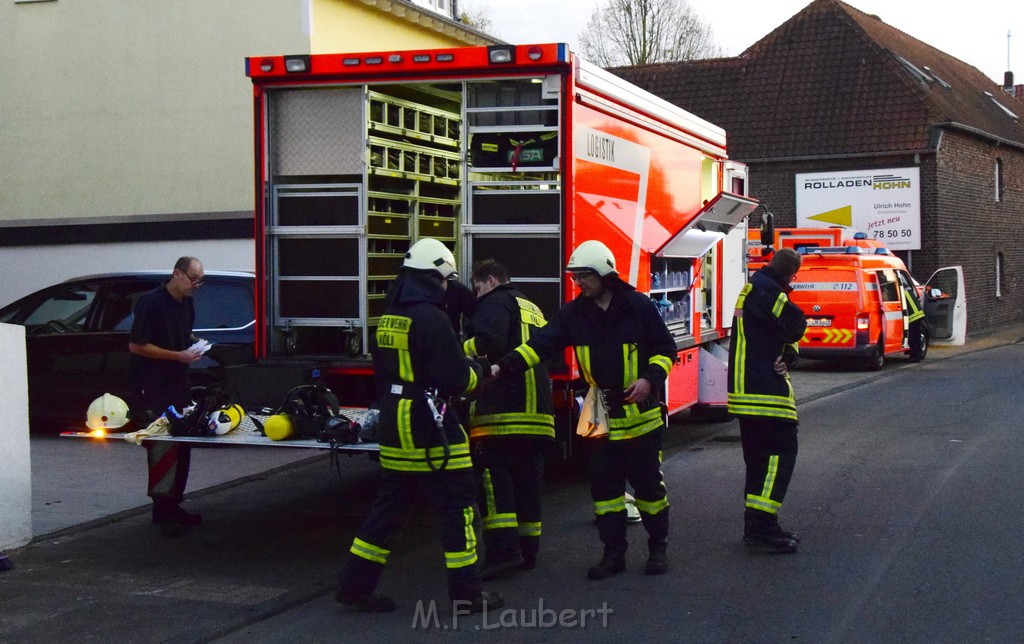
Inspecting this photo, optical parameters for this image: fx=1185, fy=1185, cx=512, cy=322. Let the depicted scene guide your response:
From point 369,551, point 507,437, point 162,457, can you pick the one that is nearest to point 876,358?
point 507,437

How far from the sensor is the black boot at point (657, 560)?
21.3ft

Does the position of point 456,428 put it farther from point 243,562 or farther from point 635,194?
point 635,194

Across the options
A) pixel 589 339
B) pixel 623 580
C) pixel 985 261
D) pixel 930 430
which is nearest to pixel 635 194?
pixel 589 339

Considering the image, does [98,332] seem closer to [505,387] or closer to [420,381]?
[505,387]

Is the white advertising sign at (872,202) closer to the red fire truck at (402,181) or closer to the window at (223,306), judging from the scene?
the window at (223,306)

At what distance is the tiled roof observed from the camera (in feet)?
94.1

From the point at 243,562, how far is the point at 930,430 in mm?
7639

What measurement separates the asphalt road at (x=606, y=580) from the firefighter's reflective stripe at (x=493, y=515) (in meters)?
0.33

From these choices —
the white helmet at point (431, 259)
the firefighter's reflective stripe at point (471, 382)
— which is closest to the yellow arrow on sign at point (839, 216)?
the white helmet at point (431, 259)

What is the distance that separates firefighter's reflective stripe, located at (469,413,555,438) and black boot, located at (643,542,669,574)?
91 centimetres

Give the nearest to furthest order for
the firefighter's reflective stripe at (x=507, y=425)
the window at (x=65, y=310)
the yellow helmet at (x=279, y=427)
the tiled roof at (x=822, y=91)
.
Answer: the firefighter's reflective stripe at (x=507, y=425), the yellow helmet at (x=279, y=427), the window at (x=65, y=310), the tiled roof at (x=822, y=91)

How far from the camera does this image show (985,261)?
105ft

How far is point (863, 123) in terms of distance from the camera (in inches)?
1136

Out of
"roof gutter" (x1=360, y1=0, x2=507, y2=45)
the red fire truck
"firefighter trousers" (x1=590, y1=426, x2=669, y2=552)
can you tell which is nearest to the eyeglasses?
the red fire truck
